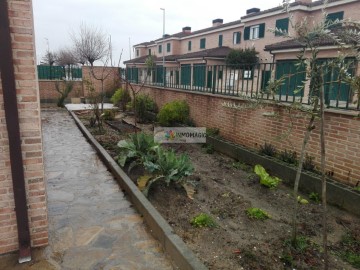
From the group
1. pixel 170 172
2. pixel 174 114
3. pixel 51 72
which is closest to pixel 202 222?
pixel 170 172

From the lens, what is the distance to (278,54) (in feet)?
58.5

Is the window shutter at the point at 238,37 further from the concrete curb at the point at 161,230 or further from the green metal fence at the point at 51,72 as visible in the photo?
the concrete curb at the point at 161,230

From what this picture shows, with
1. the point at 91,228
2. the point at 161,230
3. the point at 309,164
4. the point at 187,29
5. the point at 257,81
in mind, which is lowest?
the point at 91,228

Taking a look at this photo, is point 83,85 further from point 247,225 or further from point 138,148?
point 247,225

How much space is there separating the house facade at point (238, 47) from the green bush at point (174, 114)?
2.78ft

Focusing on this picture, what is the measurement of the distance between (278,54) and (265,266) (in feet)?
57.1

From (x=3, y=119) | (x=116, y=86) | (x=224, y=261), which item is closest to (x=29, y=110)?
(x=3, y=119)

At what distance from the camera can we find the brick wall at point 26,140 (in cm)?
250

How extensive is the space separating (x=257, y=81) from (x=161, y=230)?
4442mm

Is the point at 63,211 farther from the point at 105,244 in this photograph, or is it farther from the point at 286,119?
the point at 286,119

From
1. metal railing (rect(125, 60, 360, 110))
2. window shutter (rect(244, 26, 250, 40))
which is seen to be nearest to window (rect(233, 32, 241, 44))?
window shutter (rect(244, 26, 250, 40))

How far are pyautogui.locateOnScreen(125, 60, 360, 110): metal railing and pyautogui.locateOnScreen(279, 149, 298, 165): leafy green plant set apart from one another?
105 cm

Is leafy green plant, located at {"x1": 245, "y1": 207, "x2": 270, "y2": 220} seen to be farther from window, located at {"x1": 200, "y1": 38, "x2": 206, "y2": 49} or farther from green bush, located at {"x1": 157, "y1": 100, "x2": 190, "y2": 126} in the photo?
window, located at {"x1": 200, "y1": 38, "x2": 206, "y2": 49}

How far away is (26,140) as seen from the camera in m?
2.69
